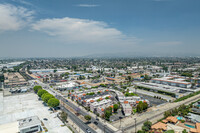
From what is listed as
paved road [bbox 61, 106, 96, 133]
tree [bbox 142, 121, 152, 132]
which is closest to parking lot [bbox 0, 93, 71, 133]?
paved road [bbox 61, 106, 96, 133]

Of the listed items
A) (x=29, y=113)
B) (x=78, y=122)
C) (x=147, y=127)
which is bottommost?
(x=29, y=113)

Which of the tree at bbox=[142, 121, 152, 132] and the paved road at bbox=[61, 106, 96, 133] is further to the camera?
the paved road at bbox=[61, 106, 96, 133]

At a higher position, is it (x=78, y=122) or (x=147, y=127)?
(x=147, y=127)

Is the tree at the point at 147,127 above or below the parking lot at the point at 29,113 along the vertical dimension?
above

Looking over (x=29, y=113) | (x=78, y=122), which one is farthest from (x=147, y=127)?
(x=29, y=113)

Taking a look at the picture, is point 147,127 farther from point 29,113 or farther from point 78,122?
point 29,113

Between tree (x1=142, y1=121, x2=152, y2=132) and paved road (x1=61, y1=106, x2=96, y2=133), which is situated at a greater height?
tree (x1=142, y1=121, x2=152, y2=132)

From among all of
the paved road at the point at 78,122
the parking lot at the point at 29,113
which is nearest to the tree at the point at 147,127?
the paved road at the point at 78,122

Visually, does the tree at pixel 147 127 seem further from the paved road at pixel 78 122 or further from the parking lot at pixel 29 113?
the parking lot at pixel 29 113

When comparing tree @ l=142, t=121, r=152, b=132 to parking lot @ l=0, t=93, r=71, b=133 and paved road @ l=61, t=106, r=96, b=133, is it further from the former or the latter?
parking lot @ l=0, t=93, r=71, b=133
